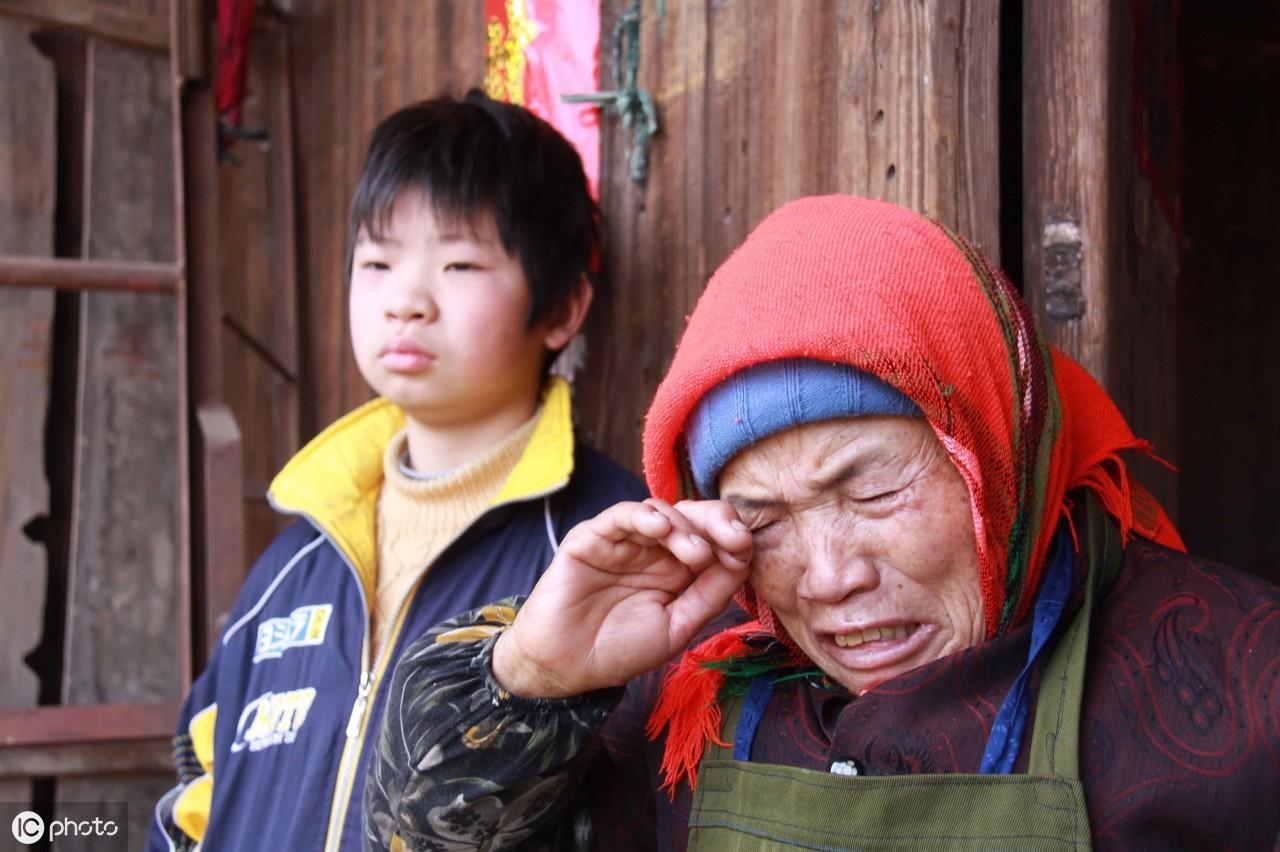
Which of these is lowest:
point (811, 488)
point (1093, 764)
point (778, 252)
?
point (1093, 764)

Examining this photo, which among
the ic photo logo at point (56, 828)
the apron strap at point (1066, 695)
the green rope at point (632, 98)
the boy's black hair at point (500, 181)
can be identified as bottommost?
the ic photo logo at point (56, 828)

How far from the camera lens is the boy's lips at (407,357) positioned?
7.25 ft

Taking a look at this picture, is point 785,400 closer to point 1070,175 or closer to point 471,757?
point 471,757

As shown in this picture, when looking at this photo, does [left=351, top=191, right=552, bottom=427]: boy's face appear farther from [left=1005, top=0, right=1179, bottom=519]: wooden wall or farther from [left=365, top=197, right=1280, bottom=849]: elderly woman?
[left=1005, top=0, right=1179, bottom=519]: wooden wall

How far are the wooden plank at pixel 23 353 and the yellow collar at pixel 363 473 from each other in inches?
57.1

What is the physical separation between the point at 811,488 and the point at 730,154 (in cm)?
116

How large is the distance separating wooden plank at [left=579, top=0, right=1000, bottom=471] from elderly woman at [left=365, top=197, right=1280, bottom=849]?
1.49 ft

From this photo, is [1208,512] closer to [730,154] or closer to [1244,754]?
[730,154]

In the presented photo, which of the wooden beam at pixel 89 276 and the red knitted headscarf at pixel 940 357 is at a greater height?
the wooden beam at pixel 89 276

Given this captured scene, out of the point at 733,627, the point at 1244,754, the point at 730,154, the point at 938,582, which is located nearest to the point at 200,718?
the point at 733,627

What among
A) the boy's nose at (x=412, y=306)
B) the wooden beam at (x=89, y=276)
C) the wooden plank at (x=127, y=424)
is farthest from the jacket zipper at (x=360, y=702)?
the wooden plank at (x=127, y=424)

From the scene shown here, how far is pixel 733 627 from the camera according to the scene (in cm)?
160

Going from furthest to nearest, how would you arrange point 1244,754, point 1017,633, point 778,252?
point 778,252
point 1017,633
point 1244,754

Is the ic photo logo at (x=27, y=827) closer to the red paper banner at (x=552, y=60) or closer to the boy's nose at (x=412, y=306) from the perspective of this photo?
the boy's nose at (x=412, y=306)
